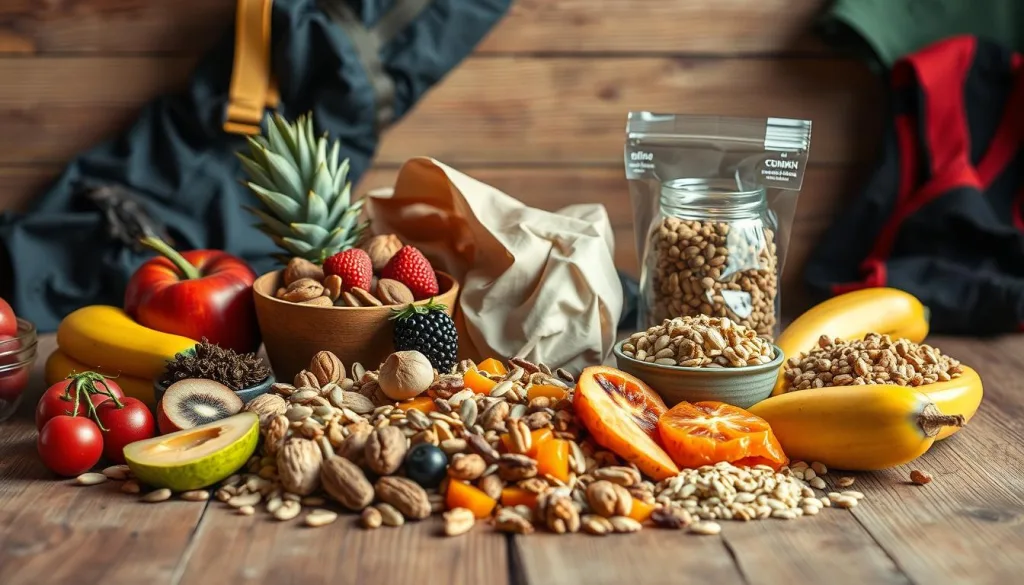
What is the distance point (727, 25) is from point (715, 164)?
619mm

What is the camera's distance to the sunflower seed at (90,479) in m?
1.33

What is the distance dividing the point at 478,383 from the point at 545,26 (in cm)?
110

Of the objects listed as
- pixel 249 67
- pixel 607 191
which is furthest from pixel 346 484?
pixel 607 191

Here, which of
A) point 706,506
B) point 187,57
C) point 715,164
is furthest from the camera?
point 187,57

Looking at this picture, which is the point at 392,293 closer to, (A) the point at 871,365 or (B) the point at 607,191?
(A) the point at 871,365

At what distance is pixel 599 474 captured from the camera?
1.27 meters

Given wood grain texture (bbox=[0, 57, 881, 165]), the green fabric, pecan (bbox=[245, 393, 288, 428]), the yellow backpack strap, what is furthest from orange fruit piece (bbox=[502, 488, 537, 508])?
the green fabric

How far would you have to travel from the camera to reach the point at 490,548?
3.80 feet

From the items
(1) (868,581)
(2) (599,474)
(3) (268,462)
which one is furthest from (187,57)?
(1) (868,581)

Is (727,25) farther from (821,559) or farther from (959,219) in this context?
(821,559)

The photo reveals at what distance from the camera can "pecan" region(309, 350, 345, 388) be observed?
149 cm

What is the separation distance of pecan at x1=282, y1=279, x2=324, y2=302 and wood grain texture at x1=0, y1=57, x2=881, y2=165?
782 millimetres

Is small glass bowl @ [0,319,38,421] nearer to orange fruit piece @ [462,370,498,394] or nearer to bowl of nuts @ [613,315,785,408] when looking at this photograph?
orange fruit piece @ [462,370,498,394]

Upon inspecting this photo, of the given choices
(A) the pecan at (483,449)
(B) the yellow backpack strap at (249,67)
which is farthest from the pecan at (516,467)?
(B) the yellow backpack strap at (249,67)
